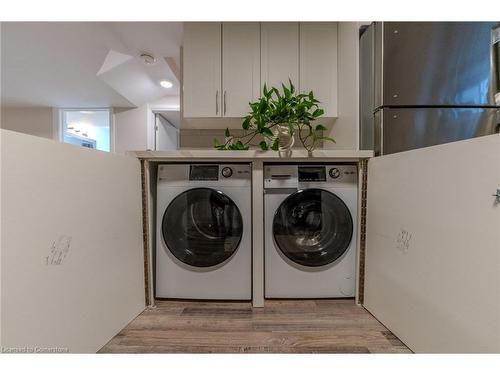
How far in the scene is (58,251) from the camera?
74 centimetres

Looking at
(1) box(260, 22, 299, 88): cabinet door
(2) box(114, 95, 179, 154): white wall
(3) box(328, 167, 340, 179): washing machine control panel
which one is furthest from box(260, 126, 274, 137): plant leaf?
(2) box(114, 95, 179, 154): white wall

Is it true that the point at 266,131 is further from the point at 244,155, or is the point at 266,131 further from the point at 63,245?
the point at 63,245

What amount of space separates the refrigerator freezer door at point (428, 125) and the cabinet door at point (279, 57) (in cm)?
79

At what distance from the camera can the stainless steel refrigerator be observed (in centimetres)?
123

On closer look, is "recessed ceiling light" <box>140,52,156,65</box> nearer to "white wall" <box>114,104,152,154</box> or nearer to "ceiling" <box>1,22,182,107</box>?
"ceiling" <box>1,22,182,107</box>

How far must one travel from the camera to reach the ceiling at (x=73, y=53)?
1.92 metres

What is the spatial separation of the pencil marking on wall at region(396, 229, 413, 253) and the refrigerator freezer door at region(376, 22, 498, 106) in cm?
75

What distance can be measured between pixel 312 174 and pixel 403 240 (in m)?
0.57

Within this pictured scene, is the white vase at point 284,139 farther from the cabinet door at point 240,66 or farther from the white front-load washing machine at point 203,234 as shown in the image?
the cabinet door at point 240,66

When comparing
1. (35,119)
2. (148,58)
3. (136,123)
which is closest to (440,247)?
(148,58)

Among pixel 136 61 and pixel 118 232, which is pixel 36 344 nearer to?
pixel 118 232

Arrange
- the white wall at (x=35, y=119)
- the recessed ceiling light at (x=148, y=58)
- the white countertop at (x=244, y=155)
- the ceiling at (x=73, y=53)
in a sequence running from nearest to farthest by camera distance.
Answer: the white countertop at (x=244, y=155)
the ceiling at (x=73, y=53)
the recessed ceiling light at (x=148, y=58)
the white wall at (x=35, y=119)

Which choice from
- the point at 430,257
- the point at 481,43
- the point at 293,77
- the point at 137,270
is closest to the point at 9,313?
the point at 137,270

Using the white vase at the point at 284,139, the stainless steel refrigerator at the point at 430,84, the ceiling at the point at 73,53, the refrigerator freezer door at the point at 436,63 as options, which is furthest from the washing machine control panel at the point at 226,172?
the ceiling at the point at 73,53
